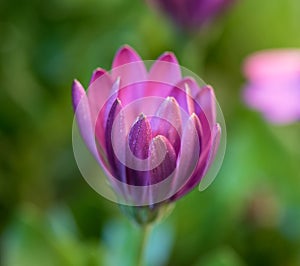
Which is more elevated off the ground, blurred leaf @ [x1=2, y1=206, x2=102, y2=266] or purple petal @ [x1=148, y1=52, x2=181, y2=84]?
purple petal @ [x1=148, y1=52, x2=181, y2=84]

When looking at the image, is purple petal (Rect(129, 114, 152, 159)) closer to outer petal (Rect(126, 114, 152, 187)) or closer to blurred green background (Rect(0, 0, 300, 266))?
outer petal (Rect(126, 114, 152, 187))

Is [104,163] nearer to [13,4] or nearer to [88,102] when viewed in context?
[88,102]

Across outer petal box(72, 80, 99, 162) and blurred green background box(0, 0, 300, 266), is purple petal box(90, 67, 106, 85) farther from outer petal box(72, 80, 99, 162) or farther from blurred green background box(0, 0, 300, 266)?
blurred green background box(0, 0, 300, 266)

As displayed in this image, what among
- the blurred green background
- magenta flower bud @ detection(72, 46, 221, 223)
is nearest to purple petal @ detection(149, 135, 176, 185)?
magenta flower bud @ detection(72, 46, 221, 223)

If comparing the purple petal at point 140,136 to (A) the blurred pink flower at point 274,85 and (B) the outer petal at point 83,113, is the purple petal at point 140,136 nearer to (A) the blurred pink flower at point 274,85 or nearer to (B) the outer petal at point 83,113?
(B) the outer petal at point 83,113

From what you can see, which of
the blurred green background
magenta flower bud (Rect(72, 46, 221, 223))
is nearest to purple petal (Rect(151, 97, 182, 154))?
magenta flower bud (Rect(72, 46, 221, 223))

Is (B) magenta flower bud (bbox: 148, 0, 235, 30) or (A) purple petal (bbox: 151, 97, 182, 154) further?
(B) magenta flower bud (bbox: 148, 0, 235, 30)

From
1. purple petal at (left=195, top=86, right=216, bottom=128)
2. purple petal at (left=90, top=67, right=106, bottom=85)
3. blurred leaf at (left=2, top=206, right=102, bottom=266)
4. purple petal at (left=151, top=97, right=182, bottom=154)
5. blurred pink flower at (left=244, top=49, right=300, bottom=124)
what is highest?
blurred pink flower at (left=244, top=49, right=300, bottom=124)
